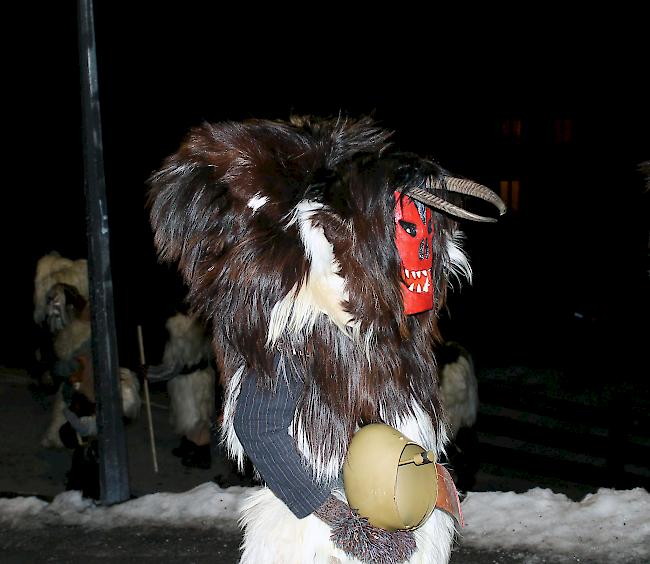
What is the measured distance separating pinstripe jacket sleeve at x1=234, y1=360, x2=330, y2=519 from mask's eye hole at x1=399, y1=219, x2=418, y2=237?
616 mm

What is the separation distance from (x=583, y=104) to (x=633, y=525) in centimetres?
1521

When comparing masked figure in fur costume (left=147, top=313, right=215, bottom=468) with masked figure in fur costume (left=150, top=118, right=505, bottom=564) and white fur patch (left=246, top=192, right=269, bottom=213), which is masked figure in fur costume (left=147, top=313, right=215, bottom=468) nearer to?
masked figure in fur costume (left=150, top=118, right=505, bottom=564)

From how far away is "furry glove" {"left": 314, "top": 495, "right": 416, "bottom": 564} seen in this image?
2809 mm

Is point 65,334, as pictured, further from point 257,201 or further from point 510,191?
point 510,191

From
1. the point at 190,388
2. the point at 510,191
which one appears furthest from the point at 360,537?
the point at 510,191

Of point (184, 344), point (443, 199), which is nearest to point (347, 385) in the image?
point (443, 199)

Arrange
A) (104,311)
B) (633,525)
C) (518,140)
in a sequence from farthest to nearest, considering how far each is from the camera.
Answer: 1. (518,140)
2. (104,311)
3. (633,525)

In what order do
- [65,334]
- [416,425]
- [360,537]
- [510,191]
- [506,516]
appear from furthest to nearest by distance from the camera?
1. [510,191]
2. [65,334]
3. [506,516]
4. [416,425]
5. [360,537]

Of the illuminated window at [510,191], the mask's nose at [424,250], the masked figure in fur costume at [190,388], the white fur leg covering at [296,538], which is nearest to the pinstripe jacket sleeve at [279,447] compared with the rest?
the white fur leg covering at [296,538]

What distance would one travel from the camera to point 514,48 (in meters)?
17.7

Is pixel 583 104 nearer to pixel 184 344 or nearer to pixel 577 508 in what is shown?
pixel 184 344

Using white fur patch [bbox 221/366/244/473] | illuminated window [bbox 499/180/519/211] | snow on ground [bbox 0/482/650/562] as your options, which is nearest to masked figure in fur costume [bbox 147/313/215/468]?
snow on ground [bbox 0/482/650/562]

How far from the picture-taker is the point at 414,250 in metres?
2.96

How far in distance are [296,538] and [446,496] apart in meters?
0.52
